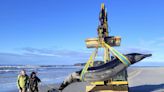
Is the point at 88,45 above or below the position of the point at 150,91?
above

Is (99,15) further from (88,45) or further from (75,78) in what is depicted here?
(75,78)

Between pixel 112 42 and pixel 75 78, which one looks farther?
pixel 112 42

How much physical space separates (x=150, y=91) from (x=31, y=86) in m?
6.61

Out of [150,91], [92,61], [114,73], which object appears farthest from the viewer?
[150,91]

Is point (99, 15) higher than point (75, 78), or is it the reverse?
point (99, 15)

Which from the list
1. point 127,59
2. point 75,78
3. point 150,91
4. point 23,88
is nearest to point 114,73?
point 127,59

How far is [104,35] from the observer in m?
15.2

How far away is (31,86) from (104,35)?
386 centimetres

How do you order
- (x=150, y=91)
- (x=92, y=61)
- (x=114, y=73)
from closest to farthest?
(x=114, y=73)
(x=92, y=61)
(x=150, y=91)

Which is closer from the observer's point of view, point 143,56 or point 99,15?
point 143,56

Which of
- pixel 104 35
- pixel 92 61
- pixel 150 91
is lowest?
pixel 150 91

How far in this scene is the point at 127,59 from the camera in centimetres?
1362

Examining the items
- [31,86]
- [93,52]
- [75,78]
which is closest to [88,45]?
[93,52]

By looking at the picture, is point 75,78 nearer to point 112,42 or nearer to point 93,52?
point 93,52
